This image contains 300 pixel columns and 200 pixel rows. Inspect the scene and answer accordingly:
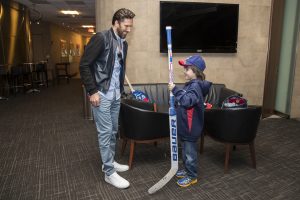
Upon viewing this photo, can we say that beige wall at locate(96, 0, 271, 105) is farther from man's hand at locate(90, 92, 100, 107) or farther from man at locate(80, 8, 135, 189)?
man's hand at locate(90, 92, 100, 107)

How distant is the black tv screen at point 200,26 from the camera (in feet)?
14.0

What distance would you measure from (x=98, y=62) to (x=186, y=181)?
4.54 ft

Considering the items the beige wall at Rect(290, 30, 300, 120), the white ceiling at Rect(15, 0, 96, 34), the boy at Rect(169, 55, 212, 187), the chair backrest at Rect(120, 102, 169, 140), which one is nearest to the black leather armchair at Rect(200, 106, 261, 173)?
the boy at Rect(169, 55, 212, 187)

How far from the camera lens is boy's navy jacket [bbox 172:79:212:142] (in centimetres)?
213

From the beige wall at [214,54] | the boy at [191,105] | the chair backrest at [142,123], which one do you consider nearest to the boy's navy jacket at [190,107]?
the boy at [191,105]

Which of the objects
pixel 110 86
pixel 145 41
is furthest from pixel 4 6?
pixel 110 86

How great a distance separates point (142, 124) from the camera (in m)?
2.62

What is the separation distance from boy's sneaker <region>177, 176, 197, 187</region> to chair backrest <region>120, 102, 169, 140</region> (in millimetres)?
523

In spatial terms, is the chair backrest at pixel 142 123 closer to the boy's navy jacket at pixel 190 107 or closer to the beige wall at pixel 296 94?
the boy's navy jacket at pixel 190 107

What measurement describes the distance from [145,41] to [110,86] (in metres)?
2.31

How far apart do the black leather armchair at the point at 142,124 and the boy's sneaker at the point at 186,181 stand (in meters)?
0.51

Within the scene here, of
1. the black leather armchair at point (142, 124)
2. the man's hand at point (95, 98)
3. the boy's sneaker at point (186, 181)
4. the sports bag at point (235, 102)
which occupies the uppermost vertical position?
the man's hand at point (95, 98)

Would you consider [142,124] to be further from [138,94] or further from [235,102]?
[235,102]

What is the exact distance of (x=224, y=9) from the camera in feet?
14.5
